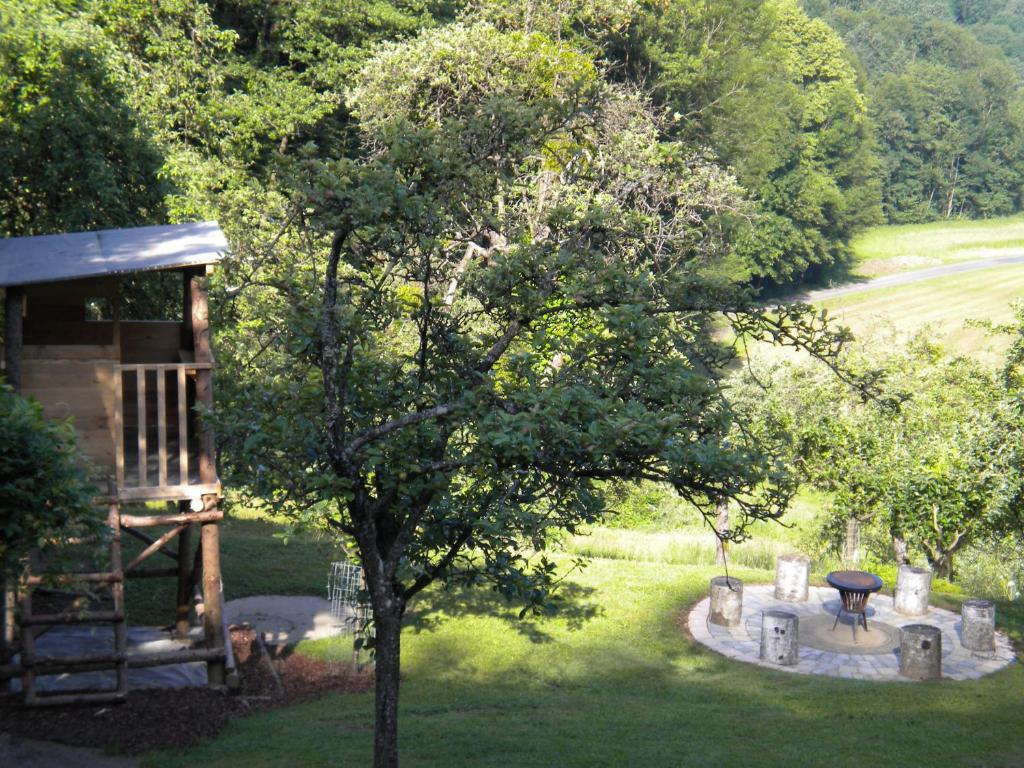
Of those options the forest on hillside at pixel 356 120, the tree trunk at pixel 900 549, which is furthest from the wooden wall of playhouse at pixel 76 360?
the tree trunk at pixel 900 549

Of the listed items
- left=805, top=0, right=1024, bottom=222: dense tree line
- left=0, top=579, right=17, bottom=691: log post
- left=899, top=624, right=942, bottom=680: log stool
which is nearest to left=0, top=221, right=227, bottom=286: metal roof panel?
left=0, top=579, right=17, bottom=691: log post

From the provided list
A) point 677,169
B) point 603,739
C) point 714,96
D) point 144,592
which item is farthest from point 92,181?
point 714,96

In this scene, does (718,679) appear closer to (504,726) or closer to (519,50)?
(504,726)

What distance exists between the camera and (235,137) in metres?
27.5

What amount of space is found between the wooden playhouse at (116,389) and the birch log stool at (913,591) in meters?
10.2

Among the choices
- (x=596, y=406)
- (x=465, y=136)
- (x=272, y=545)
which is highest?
(x=465, y=136)

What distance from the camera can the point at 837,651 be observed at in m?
14.1

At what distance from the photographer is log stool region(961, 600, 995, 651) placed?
45.5 feet

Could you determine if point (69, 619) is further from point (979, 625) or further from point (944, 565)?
point (944, 565)

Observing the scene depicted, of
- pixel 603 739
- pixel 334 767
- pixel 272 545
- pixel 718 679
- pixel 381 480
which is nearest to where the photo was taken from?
pixel 381 480

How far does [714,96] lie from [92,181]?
118 ft

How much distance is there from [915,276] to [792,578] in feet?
177

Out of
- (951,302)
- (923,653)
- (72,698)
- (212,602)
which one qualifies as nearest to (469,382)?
(212,602)

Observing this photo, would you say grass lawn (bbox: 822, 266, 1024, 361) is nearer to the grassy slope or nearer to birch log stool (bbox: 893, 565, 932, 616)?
birch log stool (bbox: 893, 565, 932, 616)
